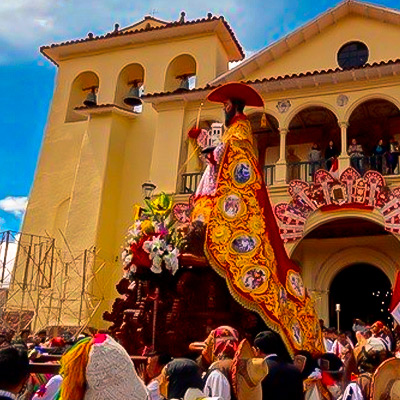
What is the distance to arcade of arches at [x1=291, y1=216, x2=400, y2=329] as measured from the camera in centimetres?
1589

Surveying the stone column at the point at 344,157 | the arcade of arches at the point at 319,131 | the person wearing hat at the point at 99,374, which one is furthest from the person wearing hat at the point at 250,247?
the arcade of arches at the point at 319,131

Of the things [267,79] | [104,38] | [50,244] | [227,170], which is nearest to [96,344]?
[227,170]

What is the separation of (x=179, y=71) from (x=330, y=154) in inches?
289

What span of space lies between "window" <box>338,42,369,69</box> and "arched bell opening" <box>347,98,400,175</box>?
134cm

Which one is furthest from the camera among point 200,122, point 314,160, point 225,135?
point 200,122

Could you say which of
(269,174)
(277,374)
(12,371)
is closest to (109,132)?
(269,174)

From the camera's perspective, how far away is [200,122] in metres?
18.1

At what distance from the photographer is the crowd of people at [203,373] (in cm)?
229

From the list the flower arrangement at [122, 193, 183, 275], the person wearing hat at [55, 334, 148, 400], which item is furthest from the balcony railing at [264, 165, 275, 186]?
the person wearing hat at [55, 334, 148, 400]

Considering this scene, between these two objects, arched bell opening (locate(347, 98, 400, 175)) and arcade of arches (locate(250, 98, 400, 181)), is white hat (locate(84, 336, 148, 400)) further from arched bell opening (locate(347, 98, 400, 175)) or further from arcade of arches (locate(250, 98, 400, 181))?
arcade of arches (locate(250, 98, 400, 181))

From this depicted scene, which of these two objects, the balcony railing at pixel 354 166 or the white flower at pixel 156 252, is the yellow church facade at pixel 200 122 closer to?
the balcony railing at pixel 354 166

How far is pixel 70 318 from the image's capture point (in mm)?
18156

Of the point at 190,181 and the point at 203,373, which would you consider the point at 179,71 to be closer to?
the point at 190,181

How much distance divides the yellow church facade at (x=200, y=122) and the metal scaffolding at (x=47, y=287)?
0.25 m
